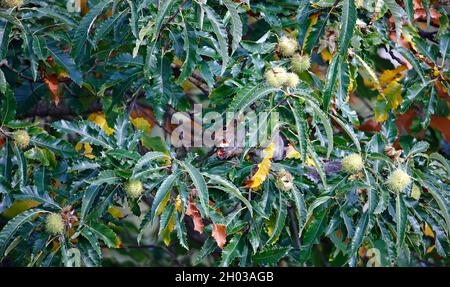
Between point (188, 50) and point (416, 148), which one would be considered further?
point (416, 148)

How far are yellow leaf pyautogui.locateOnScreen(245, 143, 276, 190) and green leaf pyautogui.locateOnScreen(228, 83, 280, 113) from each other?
0.16 meters

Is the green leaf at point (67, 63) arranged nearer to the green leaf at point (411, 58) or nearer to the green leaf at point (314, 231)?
the green leaf at point (314, 231)

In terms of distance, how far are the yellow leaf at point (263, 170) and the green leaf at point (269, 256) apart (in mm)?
163

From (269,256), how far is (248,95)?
A: 1.37ft

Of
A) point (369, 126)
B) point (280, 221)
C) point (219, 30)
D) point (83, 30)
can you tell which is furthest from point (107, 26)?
point (369, 126)

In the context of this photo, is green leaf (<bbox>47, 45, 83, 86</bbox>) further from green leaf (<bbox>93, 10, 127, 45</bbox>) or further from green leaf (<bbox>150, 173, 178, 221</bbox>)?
green leaf (<bbox>150, 173, 178, 221</bbox>)

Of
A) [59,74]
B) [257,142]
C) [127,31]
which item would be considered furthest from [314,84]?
[59,74]

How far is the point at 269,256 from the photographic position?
2.19 metres

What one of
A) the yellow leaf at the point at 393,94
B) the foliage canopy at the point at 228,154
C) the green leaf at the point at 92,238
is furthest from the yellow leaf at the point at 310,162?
the green leaf at the point at 92,238

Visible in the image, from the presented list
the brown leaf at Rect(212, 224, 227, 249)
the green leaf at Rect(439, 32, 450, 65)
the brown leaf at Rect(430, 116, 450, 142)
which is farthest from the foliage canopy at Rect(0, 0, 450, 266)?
the brown leaf at Rect(430, 116, 450, 142)

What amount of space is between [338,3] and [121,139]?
66 cm

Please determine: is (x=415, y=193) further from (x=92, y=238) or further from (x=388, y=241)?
(x=92, y=238)

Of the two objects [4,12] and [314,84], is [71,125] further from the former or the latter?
[314,84]

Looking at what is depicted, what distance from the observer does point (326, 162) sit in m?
2.30
